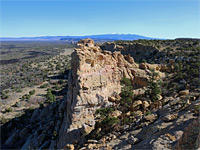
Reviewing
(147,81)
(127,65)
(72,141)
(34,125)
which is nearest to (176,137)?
(72,141)

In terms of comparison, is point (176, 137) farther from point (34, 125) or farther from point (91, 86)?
point (34, 125)

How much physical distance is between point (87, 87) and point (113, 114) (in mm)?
4788

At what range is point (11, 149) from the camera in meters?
24.6

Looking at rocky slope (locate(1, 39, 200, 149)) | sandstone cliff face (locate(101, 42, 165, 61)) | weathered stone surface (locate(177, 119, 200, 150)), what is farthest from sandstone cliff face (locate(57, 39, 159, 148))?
sandstone cliff face (locate(101, 42, 165, 61))

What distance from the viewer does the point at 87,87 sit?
19.4 meters

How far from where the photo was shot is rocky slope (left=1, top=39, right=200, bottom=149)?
13141 mm

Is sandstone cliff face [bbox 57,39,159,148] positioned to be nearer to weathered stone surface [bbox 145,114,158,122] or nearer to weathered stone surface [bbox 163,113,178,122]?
weathered stone surface [bbox 145,114,158,122]

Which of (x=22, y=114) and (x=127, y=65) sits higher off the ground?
(x=127, y=65)

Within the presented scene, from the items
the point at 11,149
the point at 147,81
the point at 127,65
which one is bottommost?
the point at 11,149

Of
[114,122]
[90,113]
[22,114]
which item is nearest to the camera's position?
[114,122]

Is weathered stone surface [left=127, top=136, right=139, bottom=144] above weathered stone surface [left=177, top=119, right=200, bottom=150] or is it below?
below

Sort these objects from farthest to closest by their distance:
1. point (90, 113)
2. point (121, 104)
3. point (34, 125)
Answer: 1. point (34, 125)
2. point (121, 104)
3. point (90, 113)

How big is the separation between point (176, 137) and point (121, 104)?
9595 mm

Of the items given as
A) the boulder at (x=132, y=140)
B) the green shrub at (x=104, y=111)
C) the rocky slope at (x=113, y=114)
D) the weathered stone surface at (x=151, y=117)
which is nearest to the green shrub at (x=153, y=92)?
the rocky slope at (x=113, y=114)
